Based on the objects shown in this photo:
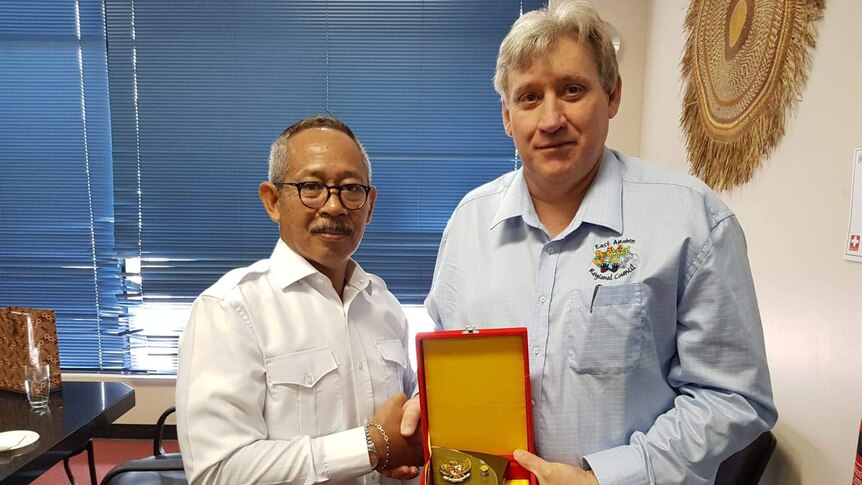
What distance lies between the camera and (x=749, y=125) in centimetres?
178

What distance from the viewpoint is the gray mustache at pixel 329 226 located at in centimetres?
121

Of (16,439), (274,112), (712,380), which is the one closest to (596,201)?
(712,380)

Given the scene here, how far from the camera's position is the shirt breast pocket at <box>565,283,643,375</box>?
95 cm

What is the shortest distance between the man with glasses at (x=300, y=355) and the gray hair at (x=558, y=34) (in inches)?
18.6

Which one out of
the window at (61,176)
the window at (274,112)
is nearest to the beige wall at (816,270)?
the window at (274,112)

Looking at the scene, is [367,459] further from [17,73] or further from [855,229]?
[17,73]

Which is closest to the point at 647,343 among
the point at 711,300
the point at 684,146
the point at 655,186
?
the point at 711,300

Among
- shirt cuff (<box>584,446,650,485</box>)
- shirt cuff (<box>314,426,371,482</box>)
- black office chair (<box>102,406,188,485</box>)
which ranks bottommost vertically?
black office chair (<box>102,406,188,485</box>)

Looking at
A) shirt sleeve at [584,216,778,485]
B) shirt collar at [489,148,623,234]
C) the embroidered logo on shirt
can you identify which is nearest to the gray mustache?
shirt collar at [489,148,623,234]

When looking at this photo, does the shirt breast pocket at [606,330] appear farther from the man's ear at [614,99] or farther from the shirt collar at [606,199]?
the man's ear at [614,99]

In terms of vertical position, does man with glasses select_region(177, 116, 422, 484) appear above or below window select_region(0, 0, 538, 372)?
below

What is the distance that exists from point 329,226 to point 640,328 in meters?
0.73

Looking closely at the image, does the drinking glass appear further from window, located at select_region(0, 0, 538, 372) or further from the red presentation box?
the red presentation box

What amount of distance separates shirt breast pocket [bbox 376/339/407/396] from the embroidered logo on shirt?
0.61 meters
